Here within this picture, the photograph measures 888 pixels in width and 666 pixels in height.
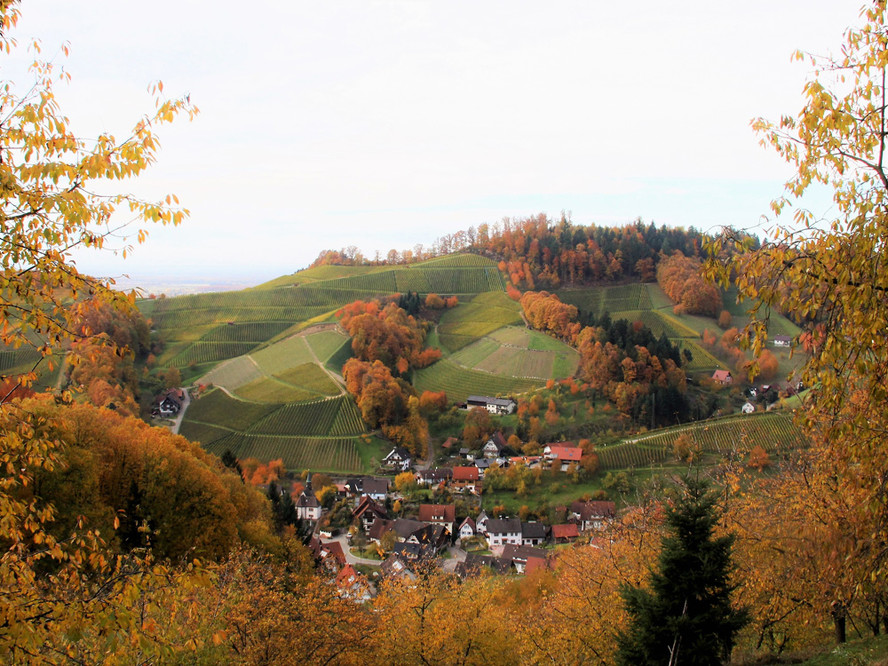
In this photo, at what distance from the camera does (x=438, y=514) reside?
4412cm

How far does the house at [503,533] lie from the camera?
137ft

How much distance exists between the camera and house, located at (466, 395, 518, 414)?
196ft

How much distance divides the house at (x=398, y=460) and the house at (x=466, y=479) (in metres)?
5.00

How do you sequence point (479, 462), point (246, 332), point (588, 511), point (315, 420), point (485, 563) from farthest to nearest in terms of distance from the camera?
1. point (246, 332)
2. point (315, 420)
3. point (479, 462)
4. point (588, 511)
5. point (485, 563)

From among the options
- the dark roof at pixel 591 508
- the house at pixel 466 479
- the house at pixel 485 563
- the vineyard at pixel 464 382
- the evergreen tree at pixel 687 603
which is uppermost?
the evergreen tree at pixel 687 603

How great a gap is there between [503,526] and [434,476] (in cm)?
1011

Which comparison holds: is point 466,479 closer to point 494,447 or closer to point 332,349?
point 494,447

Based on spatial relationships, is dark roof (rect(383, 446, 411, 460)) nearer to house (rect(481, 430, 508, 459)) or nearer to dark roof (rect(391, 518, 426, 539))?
house (rect(481, 430, 508, 459))

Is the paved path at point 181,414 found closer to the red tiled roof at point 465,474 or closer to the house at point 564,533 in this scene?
the red tiled roof at point 465,474

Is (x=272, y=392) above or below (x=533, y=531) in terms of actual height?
above

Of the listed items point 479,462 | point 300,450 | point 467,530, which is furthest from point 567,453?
point 300,450

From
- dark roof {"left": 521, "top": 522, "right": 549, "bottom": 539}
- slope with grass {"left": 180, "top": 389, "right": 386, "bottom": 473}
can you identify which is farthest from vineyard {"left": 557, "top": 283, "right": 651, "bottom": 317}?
dark roof {"left": 521, "top": 522, "right": 549, "bottom": 539}

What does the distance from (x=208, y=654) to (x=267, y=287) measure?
95.6 m

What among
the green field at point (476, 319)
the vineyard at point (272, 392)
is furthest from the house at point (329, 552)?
the green field at point (476, 319)
